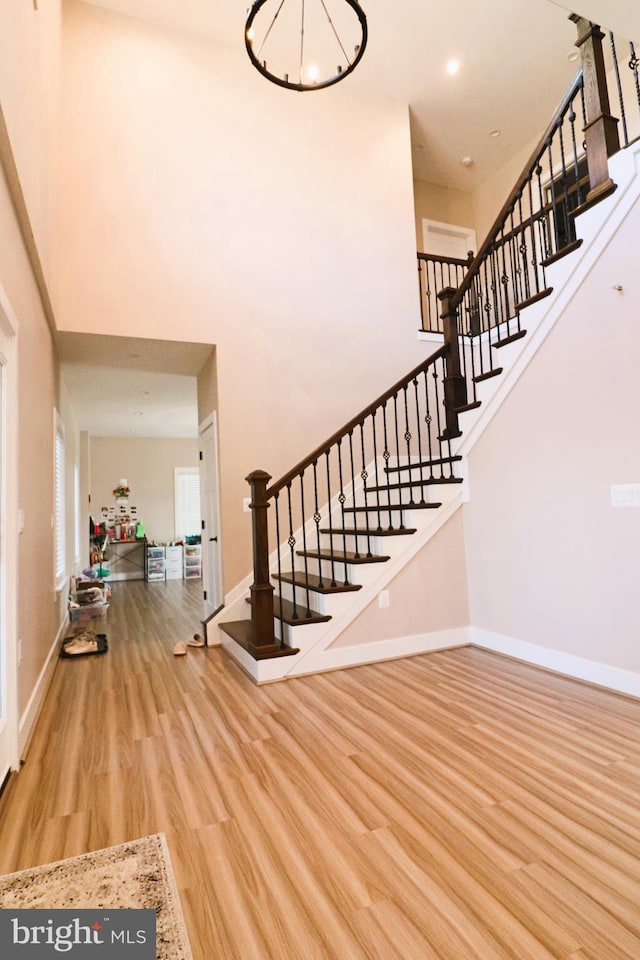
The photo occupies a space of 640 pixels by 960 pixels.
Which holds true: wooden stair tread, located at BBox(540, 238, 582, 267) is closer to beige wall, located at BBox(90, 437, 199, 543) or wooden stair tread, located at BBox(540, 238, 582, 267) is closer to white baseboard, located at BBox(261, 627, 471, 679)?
white baseboard, located at BBox(261, 627, 471, 679)

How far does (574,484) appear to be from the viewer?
3303mm

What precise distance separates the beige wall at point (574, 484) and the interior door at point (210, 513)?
2502mm

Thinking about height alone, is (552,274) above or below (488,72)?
below

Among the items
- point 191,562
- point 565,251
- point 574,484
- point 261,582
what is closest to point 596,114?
point 565,251

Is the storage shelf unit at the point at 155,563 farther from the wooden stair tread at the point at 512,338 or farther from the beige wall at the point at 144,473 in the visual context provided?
the wooden stair tread at the point at 512,338

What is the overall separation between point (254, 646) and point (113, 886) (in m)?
2.00

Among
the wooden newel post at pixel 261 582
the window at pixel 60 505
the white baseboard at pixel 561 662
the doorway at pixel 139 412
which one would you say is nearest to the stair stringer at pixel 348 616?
the wooden newel post at pixel 261 582

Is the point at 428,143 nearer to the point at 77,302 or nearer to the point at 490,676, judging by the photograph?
the point at 77,302

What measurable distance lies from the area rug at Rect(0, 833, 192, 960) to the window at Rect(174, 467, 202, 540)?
967 centimetres

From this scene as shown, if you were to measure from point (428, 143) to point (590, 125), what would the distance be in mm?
3909

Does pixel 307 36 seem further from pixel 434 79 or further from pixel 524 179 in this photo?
pixel 524 179

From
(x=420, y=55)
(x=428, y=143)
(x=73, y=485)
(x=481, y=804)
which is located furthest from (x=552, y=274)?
(x=73, y=485)

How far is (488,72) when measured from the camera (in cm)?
558

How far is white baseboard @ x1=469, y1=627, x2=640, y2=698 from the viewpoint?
9.73 ft
